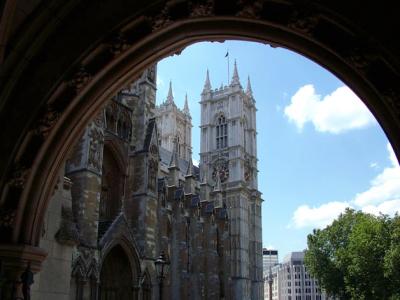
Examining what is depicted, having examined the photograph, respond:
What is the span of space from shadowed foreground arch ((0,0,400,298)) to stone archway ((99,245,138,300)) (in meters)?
21.6

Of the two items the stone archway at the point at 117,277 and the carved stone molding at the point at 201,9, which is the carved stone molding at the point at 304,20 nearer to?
the carved stone molding at the point at 201,9

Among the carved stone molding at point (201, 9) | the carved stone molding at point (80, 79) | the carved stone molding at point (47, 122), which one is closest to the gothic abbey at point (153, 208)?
the carved stone molding at point (47, 122)

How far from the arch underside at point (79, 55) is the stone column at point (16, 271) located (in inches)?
4.9

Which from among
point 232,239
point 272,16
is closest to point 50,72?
point 272,16

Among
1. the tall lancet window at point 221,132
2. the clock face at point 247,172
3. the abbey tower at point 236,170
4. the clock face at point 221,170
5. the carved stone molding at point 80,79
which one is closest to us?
the carved stone molding at point 80,79

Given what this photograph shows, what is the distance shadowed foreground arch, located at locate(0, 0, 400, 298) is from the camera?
241 inches

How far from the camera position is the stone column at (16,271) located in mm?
6117

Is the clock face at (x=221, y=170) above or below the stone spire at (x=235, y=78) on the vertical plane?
below

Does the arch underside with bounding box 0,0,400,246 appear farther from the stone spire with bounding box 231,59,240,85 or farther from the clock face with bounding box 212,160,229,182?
the stone spire with bounding box 231,59,240,85

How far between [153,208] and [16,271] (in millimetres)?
24328

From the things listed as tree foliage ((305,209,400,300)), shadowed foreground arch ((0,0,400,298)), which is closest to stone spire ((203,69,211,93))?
tree foliage ((305,209,400,300))

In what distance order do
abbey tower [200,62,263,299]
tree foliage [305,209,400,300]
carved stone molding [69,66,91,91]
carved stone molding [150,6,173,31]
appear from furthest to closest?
abbey tower [200,62,263,299] < tree foliage [305,209,400,300] < carved stone molding [69,66,91,91] < carved stone molding [150,6,173,31]

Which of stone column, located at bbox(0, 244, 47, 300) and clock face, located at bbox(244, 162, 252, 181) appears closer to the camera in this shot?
stone column, located at bbox(0, 244, 47, 300)

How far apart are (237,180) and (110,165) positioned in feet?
137
